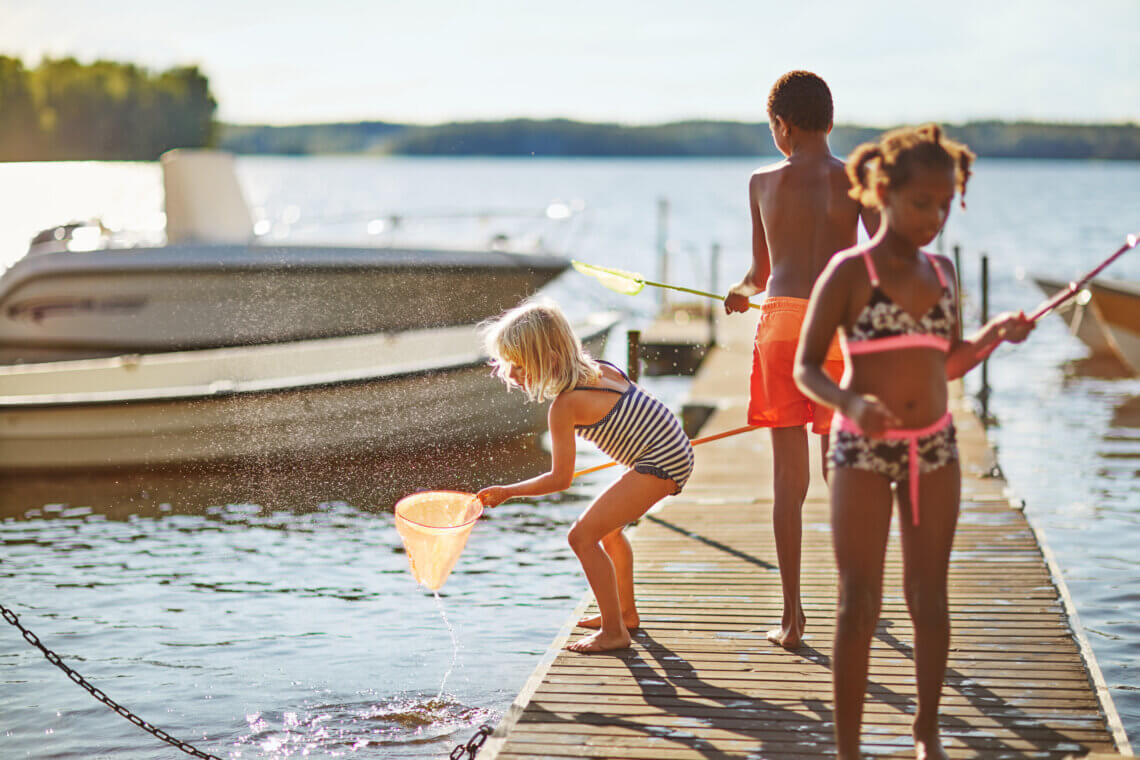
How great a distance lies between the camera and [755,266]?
15.8 feet

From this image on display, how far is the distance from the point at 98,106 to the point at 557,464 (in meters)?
121

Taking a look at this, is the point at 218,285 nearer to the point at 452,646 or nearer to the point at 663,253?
the point at 452,646

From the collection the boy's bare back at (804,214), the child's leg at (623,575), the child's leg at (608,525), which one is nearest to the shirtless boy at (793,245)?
the boy's bare back at (804,214)

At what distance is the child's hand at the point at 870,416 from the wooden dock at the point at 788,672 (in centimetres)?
120

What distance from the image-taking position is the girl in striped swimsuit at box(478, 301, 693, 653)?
14.5ft

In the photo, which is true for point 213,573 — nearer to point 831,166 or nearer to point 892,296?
point 831,166

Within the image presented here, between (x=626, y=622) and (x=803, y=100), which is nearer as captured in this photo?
(x=803, y=100)

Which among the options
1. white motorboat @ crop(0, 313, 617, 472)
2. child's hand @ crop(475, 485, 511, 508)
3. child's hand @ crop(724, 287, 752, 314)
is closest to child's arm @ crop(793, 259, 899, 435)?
child's hand @ crop(475, 485, 511, 508)

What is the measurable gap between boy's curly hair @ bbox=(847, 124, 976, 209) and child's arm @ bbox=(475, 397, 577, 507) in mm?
1563

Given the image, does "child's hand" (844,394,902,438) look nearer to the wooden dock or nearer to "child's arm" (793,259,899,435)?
"child's arm" (793,259,899,435)

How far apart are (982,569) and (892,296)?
3.37 metres

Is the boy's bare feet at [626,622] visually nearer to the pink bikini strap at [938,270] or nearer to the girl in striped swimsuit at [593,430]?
the girl in striped swimsuit at [593,430]

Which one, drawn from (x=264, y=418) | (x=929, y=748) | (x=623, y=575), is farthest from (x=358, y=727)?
(x=264, y=418)

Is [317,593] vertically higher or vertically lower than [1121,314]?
lower
